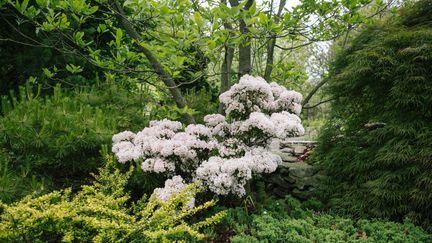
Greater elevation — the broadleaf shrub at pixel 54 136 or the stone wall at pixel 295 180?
the broadleaf shrub at pixel 54 136

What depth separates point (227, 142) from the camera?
3.78 meters

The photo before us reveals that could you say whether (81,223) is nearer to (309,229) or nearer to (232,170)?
(232,170)

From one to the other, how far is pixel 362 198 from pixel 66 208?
306cm

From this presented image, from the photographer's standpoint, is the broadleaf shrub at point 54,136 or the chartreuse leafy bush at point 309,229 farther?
the broadleaf shrub at point 54,136

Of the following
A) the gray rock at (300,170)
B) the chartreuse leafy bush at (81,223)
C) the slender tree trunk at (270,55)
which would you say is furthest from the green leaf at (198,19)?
the gray rock at (300,170)

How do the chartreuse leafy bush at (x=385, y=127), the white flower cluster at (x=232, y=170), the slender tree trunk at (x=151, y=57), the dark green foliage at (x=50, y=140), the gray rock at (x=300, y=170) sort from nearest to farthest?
1. the dark green foliage at (x=50, y=140)
2. the white flower cluster at (x=232, y=170)
3. the chartreuse leafy bush at (x=385, y=127)
4. the slender tree trunk at (x=151, y=57)
5. the gray rock at (x=300, y=170)

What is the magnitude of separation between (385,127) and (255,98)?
1542mm

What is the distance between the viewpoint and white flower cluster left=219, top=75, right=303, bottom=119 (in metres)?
3.70

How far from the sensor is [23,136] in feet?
10.5

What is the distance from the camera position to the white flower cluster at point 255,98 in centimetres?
370

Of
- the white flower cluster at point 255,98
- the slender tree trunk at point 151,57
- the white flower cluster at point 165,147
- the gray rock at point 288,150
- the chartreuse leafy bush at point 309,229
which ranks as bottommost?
the chartreuse leafy bush at point 309,229

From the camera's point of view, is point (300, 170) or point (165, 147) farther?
point (300, 170)

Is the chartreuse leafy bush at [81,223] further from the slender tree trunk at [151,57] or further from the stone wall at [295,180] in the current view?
the stone wall at [295,180]

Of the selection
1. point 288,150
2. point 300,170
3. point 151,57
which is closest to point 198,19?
point 151,57
